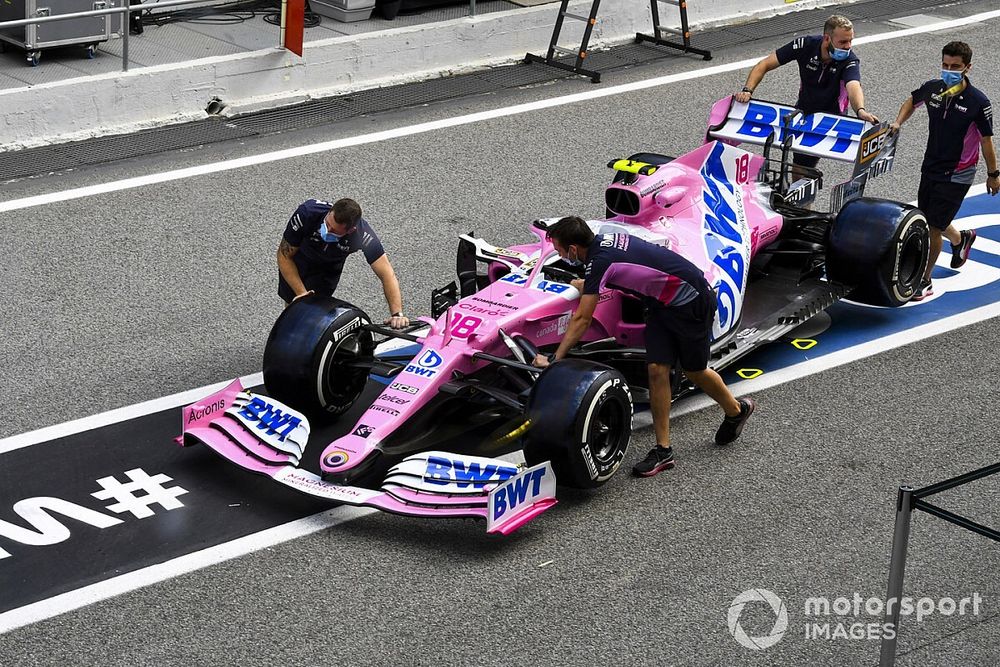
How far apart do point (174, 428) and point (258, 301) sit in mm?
1884

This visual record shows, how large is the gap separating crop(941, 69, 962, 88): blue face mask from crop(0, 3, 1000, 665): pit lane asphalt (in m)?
1.76

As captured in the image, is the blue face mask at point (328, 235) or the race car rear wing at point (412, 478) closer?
the race car rear wing at point (412, 478)

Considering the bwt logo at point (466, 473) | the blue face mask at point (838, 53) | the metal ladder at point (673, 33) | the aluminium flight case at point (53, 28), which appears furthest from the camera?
the metal ladder at point (673, 33)

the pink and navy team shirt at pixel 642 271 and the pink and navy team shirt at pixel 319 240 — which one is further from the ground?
the pink and navy team shirt at pixel 642 271

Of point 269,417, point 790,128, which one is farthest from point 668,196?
point 269,417

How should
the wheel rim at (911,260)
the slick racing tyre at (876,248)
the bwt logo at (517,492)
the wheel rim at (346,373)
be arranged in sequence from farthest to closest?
the wheel rim at (911,260) → the slick racing tyre at (876,248) → the wheel rim at (346,373) → the bwt logo at (517,492)

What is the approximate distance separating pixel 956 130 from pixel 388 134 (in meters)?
5.41

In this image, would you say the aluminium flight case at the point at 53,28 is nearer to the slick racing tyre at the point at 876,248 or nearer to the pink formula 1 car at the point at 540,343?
the pink formula 1 car at the point at 540,343

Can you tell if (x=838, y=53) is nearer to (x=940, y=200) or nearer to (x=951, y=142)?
(x=951, y=142)

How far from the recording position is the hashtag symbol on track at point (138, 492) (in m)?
8.03

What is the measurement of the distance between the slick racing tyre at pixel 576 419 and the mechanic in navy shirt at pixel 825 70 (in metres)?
4.45

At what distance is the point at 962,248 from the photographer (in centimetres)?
1157

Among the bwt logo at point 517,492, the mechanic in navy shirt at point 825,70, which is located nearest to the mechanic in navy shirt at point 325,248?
the bwt logo at point 517,492

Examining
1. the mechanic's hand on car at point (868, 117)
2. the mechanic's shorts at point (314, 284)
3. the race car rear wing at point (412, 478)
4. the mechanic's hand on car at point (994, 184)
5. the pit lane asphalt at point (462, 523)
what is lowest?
the pit lane asphalt at point (462, 523)
